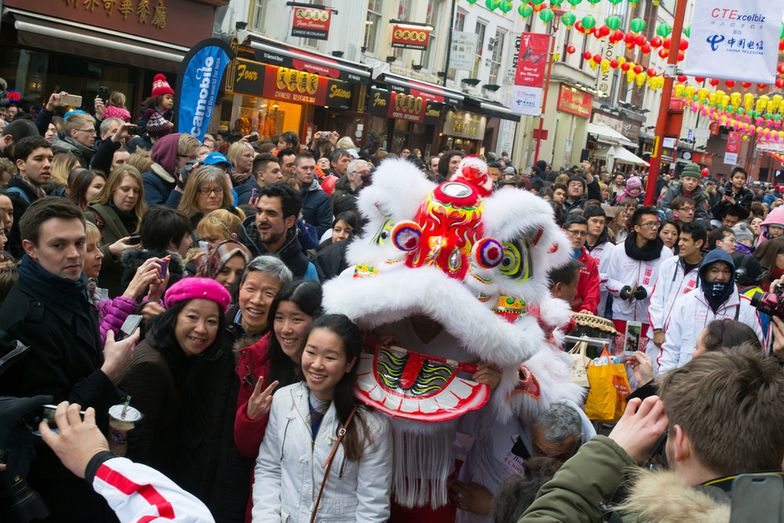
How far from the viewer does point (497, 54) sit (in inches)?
1202

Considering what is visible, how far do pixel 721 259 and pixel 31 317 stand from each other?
465 centimetres

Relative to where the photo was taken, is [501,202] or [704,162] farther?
[704,162]

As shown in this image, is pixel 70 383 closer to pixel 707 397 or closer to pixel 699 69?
pixel 707 397

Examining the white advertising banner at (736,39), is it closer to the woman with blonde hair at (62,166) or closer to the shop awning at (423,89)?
the woman with blonde hair at (62,166)

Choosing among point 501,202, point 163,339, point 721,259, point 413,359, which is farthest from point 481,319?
point 721,259

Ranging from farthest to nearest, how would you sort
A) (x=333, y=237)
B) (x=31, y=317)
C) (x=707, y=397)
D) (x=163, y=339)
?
(x=333, y=237)
(x=163, y=339)
(x=31, y=317)
(x=707, y=397)

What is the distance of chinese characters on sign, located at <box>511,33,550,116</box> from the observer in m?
20.9

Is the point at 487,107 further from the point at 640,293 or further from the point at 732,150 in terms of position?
the point at 640,293

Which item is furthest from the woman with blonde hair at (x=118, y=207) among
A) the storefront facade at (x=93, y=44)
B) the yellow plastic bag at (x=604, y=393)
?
the storefront facade at (x=93, y=44)

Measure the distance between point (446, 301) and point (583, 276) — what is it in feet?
14.3

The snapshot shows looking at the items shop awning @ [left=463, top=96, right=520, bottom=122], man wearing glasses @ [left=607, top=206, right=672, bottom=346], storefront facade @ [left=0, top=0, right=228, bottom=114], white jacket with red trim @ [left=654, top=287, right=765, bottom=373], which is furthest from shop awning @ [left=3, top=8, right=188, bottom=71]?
shop awning @ [left=463, top=96, right=520, bottom=122]

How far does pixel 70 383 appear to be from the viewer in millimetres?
3275

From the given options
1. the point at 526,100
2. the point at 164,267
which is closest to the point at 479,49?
the point at 526,100

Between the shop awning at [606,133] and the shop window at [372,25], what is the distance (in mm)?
18095
